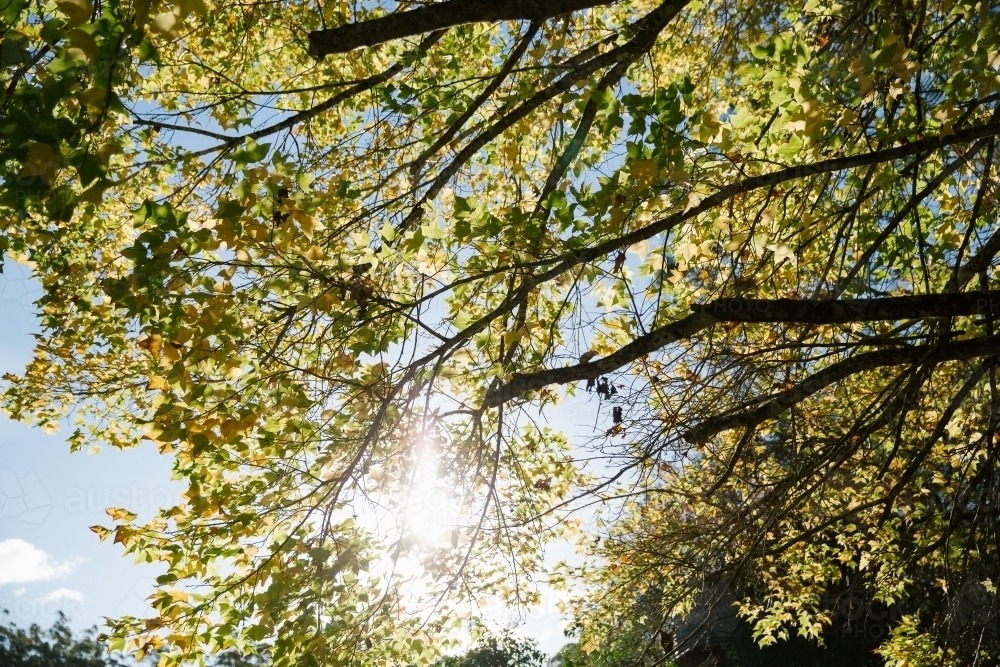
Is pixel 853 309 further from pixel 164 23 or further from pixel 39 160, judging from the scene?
pixel 39 160

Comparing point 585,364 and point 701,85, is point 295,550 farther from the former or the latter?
point 701,85

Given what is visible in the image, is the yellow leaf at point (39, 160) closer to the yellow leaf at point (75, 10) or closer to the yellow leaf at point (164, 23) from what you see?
the yellow leaf at point (75, 10)

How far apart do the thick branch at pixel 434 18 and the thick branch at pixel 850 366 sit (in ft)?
6.84

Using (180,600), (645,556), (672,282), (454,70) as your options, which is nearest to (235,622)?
(180,600)

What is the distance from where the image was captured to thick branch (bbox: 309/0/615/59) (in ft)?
9.54

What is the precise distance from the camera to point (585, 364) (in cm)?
336

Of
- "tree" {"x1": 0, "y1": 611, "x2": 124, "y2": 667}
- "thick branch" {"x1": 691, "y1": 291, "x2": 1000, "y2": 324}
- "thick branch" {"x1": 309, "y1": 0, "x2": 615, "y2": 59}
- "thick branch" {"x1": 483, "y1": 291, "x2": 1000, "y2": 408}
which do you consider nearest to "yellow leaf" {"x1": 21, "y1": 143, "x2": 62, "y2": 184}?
"thick branch" {"x1": 309, "y1": 0, "x2": 615, "y2": 59}

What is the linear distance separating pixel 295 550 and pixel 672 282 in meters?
2.45

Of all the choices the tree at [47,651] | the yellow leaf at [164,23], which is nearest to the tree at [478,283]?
the yellow leaf at [164,23]

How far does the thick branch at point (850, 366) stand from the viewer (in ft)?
11.2

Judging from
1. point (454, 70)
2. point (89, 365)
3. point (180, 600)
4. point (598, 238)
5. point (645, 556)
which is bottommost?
point (645, 556)

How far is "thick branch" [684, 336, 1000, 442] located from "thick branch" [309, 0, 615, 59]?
6.84ft

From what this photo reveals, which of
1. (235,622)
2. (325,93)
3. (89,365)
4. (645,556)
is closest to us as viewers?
(235,622)

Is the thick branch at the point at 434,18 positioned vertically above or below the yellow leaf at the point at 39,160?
above
